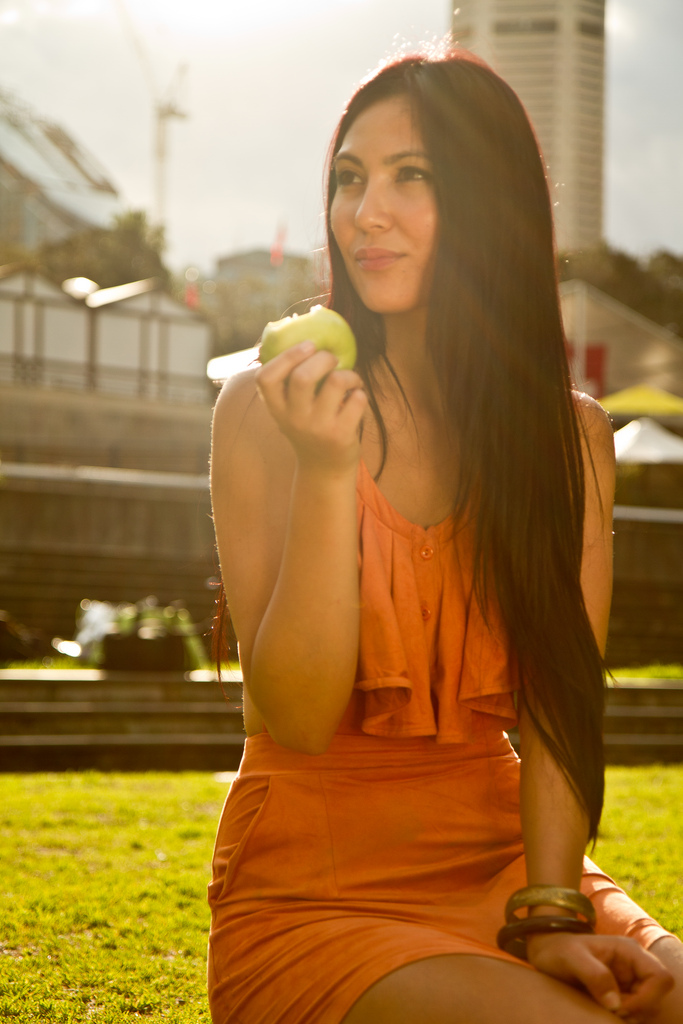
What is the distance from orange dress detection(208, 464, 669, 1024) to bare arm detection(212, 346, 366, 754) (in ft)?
0.39

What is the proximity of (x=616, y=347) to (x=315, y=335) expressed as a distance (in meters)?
34.6

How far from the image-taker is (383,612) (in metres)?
1.92

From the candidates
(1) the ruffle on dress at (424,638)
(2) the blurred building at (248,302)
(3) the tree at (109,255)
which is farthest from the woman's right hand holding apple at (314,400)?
(3) the tree at (109,255)

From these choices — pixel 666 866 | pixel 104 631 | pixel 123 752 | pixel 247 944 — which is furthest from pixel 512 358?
pixel 104 631

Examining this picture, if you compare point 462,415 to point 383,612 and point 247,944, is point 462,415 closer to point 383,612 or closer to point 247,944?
point 383,612

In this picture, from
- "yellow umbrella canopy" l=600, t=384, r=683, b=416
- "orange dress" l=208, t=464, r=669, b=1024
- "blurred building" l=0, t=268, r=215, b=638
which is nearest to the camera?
"orange dress" l=208, t=464, r=669, b=1024

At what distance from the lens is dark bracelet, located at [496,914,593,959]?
1.70 meters

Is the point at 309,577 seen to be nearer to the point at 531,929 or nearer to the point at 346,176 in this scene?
the point at 531,929

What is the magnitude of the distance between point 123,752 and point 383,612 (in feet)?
19.4

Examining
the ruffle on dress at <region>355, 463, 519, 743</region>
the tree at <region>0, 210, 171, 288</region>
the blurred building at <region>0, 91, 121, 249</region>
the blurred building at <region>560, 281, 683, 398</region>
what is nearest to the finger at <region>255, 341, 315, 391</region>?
the ruffle on dress at <region>355, 463, 519, 743</region>

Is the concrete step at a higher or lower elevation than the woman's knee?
lower

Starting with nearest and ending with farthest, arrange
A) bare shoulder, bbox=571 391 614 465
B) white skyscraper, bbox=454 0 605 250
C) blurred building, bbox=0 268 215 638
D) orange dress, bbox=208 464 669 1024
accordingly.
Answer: orange dress, bbox=208 464 669 1024, bare shoulder, bbox=571 391 614 465, blurred building, bbox=0 268 215 638, white skyscraper, bbox=454 0 605 250

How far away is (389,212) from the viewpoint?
6.73 feet

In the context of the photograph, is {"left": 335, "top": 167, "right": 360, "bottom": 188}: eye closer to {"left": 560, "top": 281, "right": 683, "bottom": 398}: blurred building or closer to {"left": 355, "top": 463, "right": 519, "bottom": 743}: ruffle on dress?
{"left": 355, "top": 463, "right": 519, "bottom": 743}: ruffle on dress
